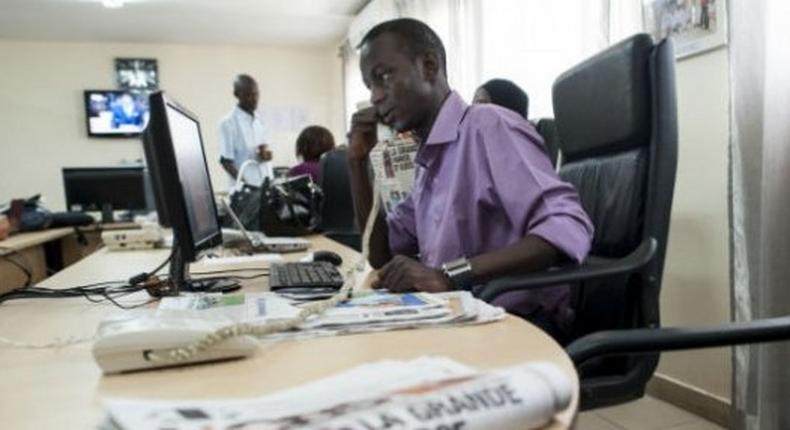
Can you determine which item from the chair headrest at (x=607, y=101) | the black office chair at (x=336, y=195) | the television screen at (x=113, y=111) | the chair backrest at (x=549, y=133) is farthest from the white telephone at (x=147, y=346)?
the television screen at (x=113, y=111)

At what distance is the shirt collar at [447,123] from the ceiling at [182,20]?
416 cm

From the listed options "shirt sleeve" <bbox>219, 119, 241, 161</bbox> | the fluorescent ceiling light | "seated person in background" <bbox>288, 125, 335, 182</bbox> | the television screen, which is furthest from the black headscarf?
the television screen

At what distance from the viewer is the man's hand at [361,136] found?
161cm

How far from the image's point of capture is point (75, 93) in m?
6.13

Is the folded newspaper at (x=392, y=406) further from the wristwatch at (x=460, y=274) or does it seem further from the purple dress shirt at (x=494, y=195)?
the purple dress shirt at (x=494, y=195)

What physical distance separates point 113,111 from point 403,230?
551 cm

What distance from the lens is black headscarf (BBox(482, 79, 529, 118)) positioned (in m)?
2.39

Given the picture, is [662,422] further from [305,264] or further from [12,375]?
[12,375]

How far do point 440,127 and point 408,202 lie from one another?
360 mm

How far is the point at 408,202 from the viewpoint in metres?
1.61

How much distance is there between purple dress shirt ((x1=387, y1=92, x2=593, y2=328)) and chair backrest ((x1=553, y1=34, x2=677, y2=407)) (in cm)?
11

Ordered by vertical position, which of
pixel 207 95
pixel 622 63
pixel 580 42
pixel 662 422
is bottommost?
pixel 662 422

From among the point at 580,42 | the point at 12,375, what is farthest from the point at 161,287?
the point at 580,42

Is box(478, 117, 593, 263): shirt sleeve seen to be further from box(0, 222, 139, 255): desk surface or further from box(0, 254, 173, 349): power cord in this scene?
box(0, 222, 139, 255): desk surface
